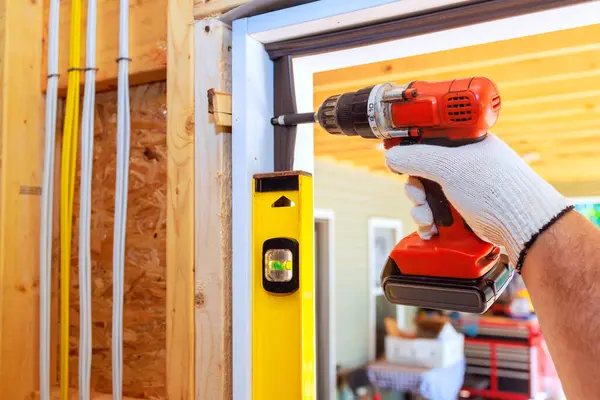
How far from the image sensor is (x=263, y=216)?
3.91 ft

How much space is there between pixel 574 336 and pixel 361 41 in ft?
2.33

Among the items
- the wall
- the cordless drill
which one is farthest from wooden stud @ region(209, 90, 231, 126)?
the wall

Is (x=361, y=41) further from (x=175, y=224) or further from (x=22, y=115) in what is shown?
(x=22, y=115)

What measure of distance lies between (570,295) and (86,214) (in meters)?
1.14

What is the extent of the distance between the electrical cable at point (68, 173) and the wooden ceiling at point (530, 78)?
4.32ft

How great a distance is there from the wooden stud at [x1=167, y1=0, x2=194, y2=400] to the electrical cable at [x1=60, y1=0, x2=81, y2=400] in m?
0.32

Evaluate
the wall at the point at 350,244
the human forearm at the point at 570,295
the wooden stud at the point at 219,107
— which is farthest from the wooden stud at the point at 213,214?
the wall at the point at 350,244

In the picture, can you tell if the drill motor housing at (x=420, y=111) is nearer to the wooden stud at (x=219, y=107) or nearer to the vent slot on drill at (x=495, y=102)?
the vent slot on drill at (x=495, y=102)

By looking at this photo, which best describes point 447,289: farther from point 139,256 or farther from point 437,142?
point 139,256

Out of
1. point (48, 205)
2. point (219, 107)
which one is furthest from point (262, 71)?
point (48, 205)

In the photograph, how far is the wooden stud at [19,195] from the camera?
149 cm

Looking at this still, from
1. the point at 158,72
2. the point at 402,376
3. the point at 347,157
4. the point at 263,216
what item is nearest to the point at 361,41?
the point at 263,216

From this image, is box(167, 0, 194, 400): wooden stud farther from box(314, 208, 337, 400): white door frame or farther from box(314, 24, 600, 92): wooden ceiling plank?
box(314, 208, 337, 400): white door frame

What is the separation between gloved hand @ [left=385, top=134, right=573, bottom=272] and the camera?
33.4 inches
